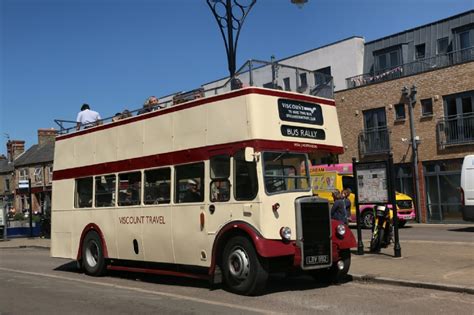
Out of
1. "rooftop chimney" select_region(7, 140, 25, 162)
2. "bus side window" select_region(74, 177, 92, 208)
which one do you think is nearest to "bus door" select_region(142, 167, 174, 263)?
"bus side window" select_region(74, 177, 92, 208)

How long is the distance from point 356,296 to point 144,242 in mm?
4589

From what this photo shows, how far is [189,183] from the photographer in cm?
1011

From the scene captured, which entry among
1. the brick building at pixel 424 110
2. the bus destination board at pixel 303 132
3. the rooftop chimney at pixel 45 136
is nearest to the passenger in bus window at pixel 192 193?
the bus destination board at pixel 303 132

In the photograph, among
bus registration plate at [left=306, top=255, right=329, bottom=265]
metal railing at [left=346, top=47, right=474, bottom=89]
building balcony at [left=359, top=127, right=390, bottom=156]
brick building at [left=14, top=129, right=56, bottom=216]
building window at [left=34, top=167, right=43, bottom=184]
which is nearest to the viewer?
bus registration plate at [left=306, top=255, right=329, bottom=265]

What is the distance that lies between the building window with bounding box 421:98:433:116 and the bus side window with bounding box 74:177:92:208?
68.5ft

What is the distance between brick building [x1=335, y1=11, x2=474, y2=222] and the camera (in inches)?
1066

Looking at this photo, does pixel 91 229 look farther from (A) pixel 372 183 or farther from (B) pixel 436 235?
(B) pixel 436 235

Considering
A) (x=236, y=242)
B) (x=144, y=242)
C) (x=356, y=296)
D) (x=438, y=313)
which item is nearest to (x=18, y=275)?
(x=144, y=242)

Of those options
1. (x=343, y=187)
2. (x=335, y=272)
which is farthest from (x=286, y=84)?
(x=343, y=187)

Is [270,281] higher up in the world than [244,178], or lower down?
lower down

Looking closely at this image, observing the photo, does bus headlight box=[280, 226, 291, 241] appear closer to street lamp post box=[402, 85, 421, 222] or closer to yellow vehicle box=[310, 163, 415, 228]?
yellow vehicle box=[310, 163, 415, 228]

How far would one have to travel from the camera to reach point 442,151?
27594 mm

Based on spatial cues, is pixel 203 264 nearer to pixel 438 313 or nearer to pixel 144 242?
pixel 144 242

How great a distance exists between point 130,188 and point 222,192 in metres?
3.03
